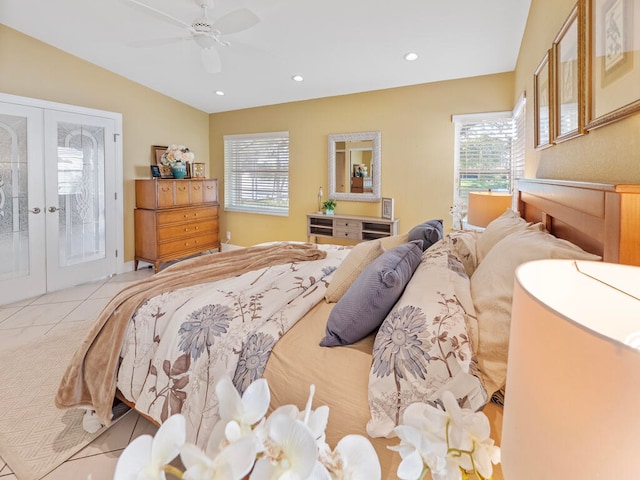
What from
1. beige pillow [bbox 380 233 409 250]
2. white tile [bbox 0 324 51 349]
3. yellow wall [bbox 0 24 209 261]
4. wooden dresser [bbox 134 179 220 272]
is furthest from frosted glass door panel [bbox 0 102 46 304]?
beige pillow [bbox 380 233 409 250]

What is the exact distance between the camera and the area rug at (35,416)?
67.7 inches

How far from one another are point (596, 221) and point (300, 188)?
466 cm

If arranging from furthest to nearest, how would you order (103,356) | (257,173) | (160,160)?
(257,173) < (160,160) < (103,356)

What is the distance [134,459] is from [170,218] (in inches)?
200

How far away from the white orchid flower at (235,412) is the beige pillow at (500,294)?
3.01 feet

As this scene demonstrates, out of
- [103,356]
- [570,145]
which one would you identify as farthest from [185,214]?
[570,145]

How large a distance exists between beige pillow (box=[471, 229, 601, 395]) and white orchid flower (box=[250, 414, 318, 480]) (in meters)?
0.93

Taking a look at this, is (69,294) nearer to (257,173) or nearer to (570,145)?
(257,173)

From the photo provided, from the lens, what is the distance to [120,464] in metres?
0.35

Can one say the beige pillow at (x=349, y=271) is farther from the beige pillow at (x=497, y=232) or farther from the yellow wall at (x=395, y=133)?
the yellow wall at (x=395, y=133)

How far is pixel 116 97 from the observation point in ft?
15.5

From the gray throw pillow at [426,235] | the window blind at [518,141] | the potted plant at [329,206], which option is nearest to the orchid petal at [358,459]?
the gray throw pillow at [426,235]

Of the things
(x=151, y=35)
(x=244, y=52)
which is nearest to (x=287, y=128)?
(x=244, y=52)

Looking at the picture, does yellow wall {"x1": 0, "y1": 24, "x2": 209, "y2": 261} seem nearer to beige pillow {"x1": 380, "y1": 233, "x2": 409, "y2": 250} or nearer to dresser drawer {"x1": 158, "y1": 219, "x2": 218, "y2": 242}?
dresser drawer {"x1": 158, "y1": 219, "x2": 218, "y2": 242}
